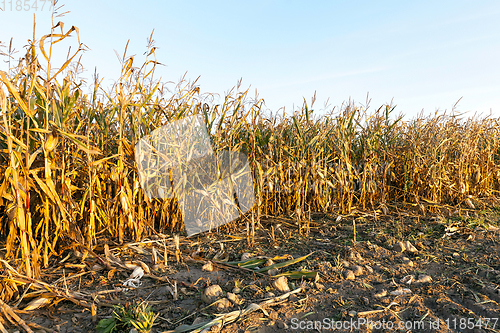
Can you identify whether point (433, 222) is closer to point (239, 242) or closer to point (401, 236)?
point (401, 236)

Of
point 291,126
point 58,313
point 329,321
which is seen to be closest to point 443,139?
point 291,126

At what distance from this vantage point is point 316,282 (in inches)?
68.2

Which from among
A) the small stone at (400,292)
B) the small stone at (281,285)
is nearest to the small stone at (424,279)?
the small stone at (400,292)

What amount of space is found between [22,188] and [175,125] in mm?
1149

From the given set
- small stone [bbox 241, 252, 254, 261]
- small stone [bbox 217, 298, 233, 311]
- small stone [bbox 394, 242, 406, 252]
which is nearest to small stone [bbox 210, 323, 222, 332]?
small stone [bbox 217, 298, 233, 311]

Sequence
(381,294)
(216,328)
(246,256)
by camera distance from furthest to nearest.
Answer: (246,256)
(381,294)
(216,328)

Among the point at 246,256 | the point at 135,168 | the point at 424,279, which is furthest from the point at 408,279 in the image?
the point at 135,168

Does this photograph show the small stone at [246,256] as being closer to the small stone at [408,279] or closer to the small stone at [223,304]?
the small stone at [223,304]

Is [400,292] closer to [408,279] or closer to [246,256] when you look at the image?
[408,279]

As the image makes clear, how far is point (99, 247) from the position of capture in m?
2.07

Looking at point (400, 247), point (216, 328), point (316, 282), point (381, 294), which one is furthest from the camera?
point (400, 247)

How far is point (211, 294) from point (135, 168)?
3.41 ft

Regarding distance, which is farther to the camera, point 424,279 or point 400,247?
point 400,247

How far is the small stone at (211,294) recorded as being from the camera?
1.54 m
